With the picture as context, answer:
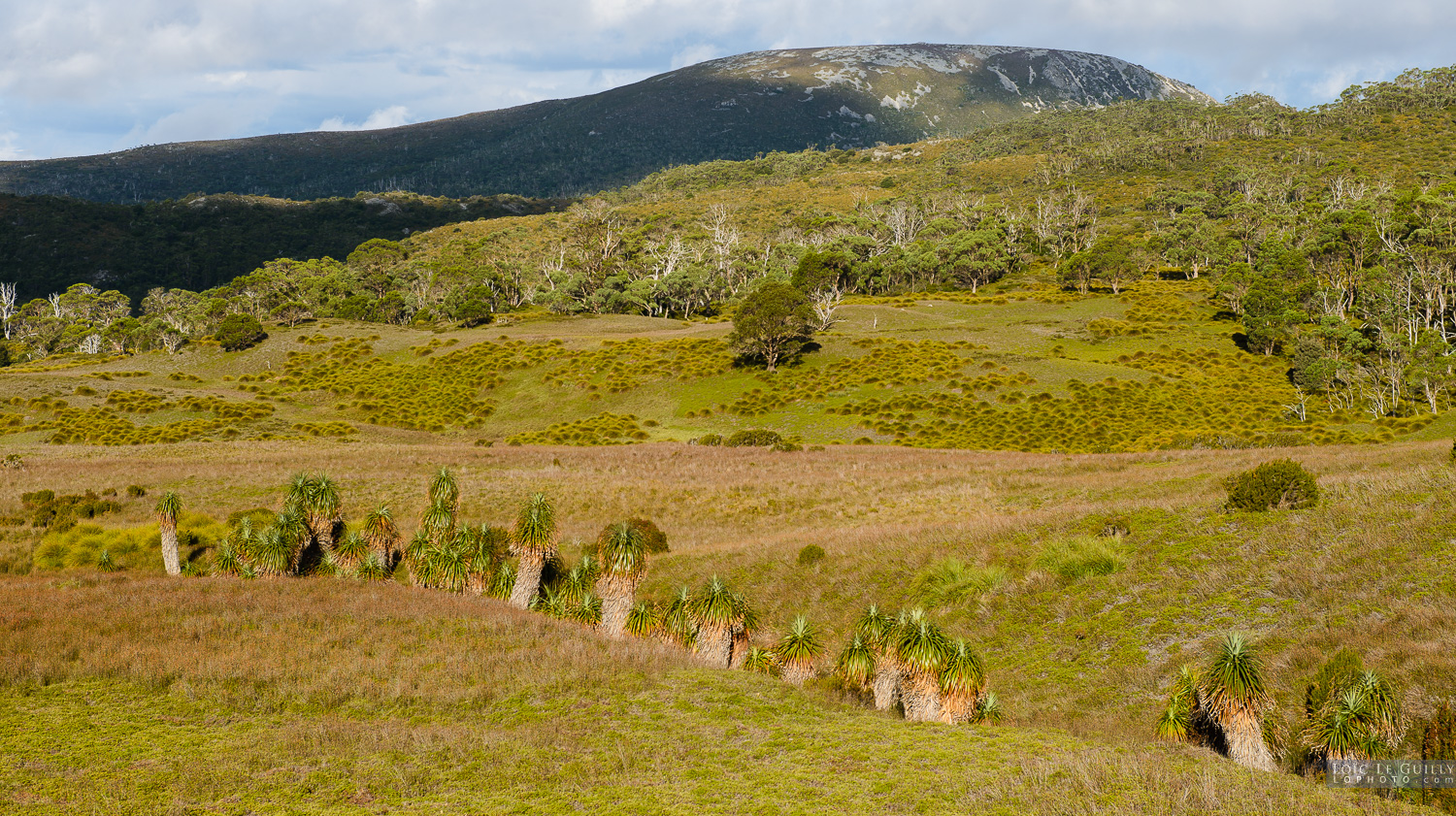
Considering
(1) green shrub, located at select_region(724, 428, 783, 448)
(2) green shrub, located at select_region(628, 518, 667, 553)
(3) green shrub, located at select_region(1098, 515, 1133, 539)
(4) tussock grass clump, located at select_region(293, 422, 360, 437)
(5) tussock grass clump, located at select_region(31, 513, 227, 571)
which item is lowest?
(4) tussock grass clump, located at select_region(293, 422, 360, 437)

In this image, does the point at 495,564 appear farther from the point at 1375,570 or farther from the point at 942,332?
the point at 942,332

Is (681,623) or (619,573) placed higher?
(619,573)

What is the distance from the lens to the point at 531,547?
23.2m

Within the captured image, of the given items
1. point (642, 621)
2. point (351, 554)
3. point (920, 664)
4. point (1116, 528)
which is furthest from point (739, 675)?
point (351, 554)

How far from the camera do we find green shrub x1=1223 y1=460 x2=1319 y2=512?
2077cm

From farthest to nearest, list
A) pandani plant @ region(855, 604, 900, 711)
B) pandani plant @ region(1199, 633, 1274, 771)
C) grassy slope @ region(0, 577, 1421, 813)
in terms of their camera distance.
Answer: pandani plant @ region(855, 604, 900, 711) → pandani plant @ region(1199, 633, 1274, 771) → grassy slope @ region(0, 577, 1421, 813)

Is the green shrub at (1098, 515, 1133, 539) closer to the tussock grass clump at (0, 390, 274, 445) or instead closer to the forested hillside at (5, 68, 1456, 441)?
the forested hillside at (5, 68, 1456, 441)

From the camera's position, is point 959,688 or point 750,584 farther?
point 750,584

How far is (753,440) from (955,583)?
3376 cm

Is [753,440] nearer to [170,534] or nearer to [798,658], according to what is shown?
[170,534]

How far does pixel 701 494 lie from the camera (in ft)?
128

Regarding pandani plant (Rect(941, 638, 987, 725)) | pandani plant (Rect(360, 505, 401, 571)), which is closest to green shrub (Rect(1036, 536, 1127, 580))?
pandani plant (Rect(941, 638, 987, 725))

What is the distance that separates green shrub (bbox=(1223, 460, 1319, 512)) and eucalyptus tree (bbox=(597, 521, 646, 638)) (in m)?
17.0

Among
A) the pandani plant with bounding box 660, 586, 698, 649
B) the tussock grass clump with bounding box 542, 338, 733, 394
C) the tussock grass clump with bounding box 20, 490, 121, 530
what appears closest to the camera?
the pandani plant with bounding box 660, 586, 698, 649
